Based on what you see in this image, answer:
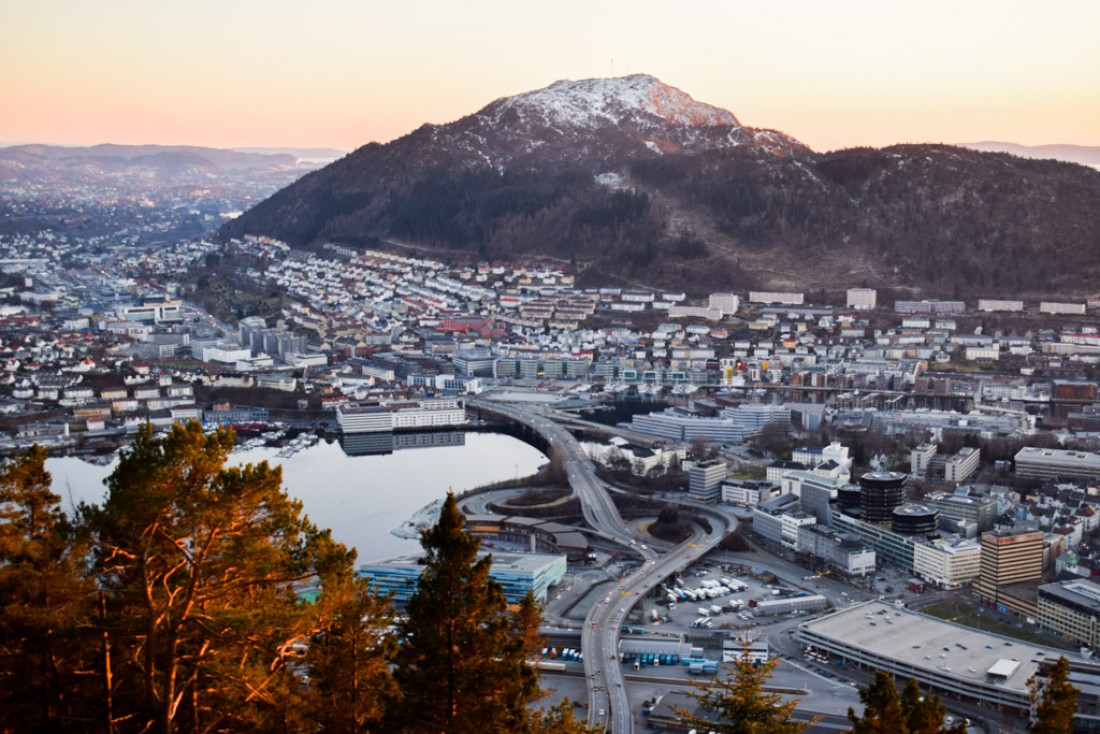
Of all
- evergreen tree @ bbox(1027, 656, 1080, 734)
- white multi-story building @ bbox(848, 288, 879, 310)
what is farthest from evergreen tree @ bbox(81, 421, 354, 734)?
white multi-story building @ bbox(848, 288, 879, 310)

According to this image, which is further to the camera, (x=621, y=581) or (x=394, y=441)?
(x=394, y=441)

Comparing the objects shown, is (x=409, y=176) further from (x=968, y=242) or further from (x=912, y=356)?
(x=912, y=356)

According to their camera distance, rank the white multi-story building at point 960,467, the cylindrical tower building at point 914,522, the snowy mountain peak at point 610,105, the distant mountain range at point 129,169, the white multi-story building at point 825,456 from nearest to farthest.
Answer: the cylindrical tower building at point 914,522 → the white multi-story building at point 960,467 → the white multi-story building at point 825,456 → the snowy mountain peak at point 610,105 → the distant mountain range at point 129,169

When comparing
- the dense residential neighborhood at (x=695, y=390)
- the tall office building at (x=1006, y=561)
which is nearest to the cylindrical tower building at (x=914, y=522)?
the dense residential neighborhood at (x=695, y=390)

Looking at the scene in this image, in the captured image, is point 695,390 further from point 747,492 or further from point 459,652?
point 459,652

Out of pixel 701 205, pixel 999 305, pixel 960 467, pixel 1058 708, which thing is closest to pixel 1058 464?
pixel 960 467

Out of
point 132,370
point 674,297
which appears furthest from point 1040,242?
point 132,370

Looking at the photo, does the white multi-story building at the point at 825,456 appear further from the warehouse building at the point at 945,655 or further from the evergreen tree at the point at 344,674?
the evergreen tree at the point at 344,674
